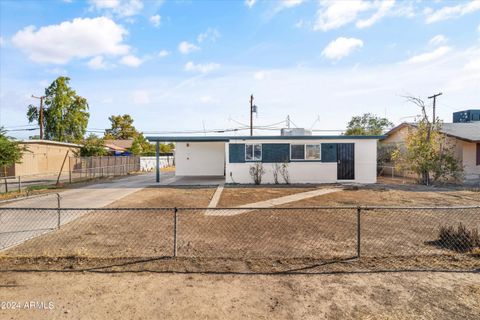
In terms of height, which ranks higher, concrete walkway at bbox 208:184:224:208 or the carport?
the carport

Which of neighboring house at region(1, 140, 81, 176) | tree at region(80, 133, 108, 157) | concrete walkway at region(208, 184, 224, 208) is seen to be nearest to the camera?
concrete walkway at region(208, 184, 224, 208)

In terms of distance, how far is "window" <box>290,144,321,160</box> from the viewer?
17.2 m

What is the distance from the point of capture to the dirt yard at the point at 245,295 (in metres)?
3.45

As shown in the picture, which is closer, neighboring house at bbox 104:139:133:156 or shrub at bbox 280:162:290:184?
shrub at bbox 280:162:290:184

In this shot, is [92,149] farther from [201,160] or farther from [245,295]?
[245,295]

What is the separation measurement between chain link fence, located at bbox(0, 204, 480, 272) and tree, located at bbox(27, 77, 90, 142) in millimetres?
35061

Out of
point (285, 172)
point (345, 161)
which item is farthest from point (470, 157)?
point (285, 172)

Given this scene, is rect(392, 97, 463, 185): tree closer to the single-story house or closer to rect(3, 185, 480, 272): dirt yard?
the single-story house

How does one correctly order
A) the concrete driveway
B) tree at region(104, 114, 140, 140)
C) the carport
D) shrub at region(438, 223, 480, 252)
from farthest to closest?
1. tree at region(104, 114, 140, 140)
2. the carport
3. the concrete driveway
4. shrub at region(438, 223, 480, 252)

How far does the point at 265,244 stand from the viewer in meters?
6.17

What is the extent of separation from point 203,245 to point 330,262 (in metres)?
2.63

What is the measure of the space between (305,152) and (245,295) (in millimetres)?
14038

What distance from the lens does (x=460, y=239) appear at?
5.82 meters

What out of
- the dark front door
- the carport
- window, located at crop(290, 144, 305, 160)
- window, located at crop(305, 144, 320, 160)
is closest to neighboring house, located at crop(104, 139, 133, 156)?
the carport
